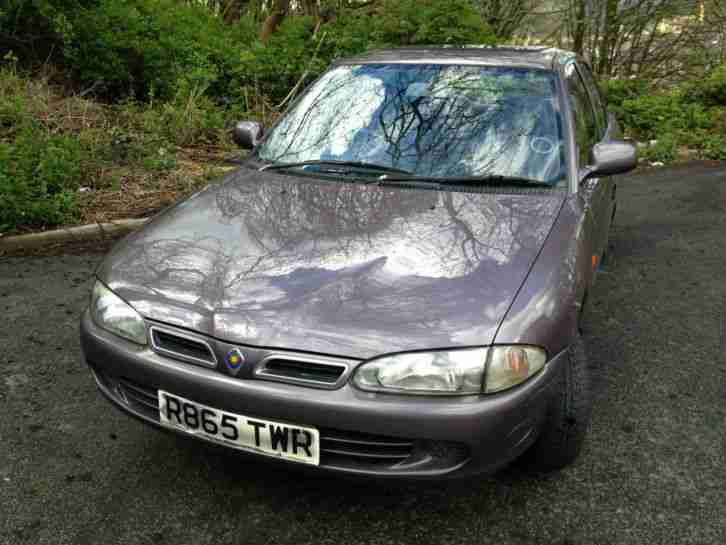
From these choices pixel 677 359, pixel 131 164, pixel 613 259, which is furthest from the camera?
pixel 131 164

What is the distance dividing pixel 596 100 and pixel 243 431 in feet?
10.6

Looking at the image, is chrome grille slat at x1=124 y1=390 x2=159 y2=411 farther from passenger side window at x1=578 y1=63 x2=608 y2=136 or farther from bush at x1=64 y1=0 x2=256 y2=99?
bush at x1=64 y1=0 x2=256 y2=99

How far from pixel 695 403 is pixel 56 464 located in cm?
266

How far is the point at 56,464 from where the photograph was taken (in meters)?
2.55

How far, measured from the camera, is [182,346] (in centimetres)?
207

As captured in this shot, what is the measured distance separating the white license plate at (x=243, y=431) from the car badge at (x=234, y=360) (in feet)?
0.45

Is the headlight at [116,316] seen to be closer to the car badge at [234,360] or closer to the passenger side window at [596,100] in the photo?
the car badge at [234,360]

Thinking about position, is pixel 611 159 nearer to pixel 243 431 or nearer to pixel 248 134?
pixel 248 134

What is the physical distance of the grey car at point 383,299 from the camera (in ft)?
6.20

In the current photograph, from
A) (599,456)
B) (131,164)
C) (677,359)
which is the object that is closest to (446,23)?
(131,164)

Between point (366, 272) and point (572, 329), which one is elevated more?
point (366, 272)

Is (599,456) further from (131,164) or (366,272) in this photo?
(131,164)

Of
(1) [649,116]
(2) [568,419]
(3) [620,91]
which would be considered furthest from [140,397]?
(3) [620,91]

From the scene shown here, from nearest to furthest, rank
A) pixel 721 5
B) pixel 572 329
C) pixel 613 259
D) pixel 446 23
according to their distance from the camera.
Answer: pixel 572 329
pixel 613 259
pixel 446 23
pixel 721 5
